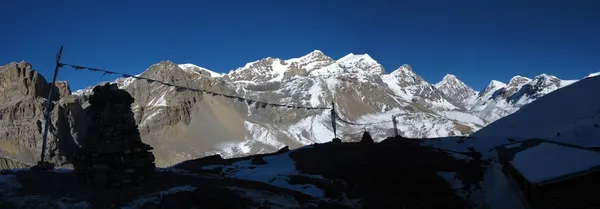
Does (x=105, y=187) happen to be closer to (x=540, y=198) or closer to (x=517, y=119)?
(x=540, y=198)

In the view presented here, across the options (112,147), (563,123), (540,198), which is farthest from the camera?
(563,123)

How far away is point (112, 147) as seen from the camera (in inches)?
989

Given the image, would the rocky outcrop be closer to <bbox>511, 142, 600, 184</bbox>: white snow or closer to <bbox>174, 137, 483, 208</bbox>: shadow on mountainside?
<bbox>174, 137, 483, 208</bbox>: shadow on mountainside

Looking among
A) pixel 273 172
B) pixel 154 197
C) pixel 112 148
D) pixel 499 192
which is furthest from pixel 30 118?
pixel 499 192

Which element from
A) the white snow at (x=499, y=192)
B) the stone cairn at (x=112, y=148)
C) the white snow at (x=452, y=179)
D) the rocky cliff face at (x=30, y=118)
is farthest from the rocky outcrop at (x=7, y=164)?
the white snow at (x=499, y=192)

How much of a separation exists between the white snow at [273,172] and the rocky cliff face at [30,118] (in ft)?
Answer: 458

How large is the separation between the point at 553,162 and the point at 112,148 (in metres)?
22.0

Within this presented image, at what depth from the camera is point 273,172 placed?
37.0 meters

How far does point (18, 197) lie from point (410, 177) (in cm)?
2422

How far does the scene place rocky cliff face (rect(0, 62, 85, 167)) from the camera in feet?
546

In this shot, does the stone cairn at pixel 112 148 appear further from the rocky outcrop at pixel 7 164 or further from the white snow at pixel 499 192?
the rocky outcrop at pixel 7 164

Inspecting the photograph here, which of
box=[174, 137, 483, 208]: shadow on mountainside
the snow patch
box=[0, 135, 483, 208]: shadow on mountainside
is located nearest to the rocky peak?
box=[174, 137, 483, 208]: shadow on mountainside

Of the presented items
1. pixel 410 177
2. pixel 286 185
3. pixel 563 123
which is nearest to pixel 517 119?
pixel 563 123

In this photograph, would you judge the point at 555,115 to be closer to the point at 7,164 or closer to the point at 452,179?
the point at 452,179
